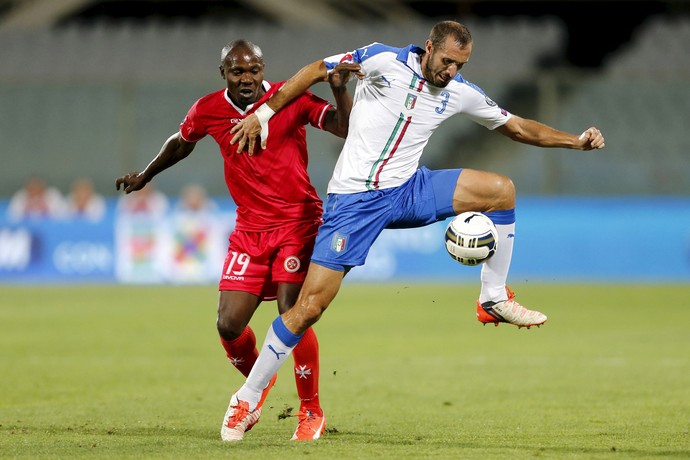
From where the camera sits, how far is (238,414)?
254 inches

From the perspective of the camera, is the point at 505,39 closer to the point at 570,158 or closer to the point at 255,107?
the point at 570,158

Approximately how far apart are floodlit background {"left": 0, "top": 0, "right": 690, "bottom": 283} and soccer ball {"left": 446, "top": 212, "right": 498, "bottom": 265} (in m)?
12.7

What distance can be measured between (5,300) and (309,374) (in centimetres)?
1110

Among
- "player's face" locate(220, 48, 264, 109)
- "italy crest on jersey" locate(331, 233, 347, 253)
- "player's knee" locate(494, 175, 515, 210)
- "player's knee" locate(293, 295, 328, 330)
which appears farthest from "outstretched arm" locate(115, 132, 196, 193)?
"player's knee" locate(494, 175, 515, 210)

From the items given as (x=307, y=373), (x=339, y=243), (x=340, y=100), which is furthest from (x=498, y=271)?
(x=340, y=100)

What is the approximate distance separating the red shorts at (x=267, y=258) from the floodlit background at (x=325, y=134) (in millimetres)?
12209

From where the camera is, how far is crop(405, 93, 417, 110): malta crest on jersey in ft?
21.2

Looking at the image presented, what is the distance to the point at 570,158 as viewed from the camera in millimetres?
21719

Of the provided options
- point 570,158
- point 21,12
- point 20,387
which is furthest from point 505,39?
point 20,387

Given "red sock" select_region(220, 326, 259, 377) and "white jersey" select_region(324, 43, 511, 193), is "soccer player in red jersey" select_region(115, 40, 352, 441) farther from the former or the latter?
"white jersey" select_region(324, 43, 511, 193)

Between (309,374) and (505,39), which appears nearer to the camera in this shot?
(309,374)

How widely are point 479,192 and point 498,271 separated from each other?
22.0 inches

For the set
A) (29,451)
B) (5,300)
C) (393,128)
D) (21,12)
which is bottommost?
(5,300)

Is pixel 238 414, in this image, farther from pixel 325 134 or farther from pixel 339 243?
pixel 325 134
